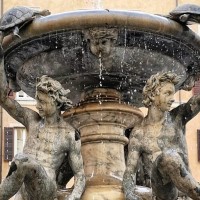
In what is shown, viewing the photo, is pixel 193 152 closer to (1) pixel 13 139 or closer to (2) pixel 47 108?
(1) pixel 13 139

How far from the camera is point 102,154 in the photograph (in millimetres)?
8773

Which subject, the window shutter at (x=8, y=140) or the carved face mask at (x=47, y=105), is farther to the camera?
the window shutter at (x=8, y=140)

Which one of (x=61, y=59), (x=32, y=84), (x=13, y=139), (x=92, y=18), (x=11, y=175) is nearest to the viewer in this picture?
(x=11, y=175)

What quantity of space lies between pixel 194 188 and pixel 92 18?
1665mm

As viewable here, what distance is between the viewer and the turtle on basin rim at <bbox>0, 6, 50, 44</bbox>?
8.04m

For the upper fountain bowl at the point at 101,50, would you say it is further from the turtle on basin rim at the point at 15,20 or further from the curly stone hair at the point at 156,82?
the curly stone hair at the point at 156,82

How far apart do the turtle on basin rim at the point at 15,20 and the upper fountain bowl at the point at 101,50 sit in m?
0.07

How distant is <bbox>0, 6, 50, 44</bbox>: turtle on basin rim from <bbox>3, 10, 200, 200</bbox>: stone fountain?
0.08 m

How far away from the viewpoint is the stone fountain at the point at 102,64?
8.10 meters

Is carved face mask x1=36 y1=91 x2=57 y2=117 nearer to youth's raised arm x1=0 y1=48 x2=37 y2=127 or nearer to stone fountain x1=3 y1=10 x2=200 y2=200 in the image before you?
youth's raised arm x1=0 y1=48 x2=37 y2=127

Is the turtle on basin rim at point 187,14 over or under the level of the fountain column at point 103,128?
over


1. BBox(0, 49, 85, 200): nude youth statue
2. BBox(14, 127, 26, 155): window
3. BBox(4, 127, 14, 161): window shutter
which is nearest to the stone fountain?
BBox(0, 49, 85, 200): nude youth statue

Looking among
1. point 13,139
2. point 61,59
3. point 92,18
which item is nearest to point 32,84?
point 61,59

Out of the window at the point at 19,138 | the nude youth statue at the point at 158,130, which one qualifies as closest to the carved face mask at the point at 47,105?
the nude youth statue at the point at 158,130
